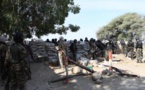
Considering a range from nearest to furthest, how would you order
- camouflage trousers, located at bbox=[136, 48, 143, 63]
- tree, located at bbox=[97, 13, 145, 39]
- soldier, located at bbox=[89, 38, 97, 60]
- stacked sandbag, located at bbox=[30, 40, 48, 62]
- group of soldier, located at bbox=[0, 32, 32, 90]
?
1. group of soldier, located at bbox=[0, 32, 32, 90]
2. stacked sandbag, located at bbox=[30, 40, 48, 62]
3. camouflage trousers, located at bbox=[136, 48, 143, 63]
4. soldier, located at bbox=[89, 38, 97, 60]
5. tree, located at bbox=[97, 13, 145, 39]

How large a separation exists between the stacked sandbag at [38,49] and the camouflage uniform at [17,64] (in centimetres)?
1119

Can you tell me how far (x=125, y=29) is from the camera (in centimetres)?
5088

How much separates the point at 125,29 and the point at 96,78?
40.6 metres

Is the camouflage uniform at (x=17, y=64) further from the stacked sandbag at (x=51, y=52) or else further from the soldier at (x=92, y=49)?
the soldier at (x=92, y=49)

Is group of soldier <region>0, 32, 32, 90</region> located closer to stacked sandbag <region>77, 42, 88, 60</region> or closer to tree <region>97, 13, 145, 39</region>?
stacked sandbag <region>77, 42, 88, 60</region>

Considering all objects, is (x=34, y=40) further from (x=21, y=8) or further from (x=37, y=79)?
(x=37, y=79)

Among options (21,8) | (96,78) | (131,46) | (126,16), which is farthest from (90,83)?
(126,16)

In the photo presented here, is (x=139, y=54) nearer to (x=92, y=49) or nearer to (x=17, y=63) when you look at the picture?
(x=92, y=49)

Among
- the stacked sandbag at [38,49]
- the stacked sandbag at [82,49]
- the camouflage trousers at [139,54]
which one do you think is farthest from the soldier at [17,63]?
the stacked sandbag at [82,49]

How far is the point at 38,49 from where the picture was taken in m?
19.0

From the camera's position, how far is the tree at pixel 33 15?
50.0 feet

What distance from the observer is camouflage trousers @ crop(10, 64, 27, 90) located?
718cm

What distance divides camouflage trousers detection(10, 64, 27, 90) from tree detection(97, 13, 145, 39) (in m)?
42.8

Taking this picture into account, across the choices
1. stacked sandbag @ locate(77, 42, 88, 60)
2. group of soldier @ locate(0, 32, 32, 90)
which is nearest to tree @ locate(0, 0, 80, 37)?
stacked sandbag @ locate(77, 42, 88, 60)
